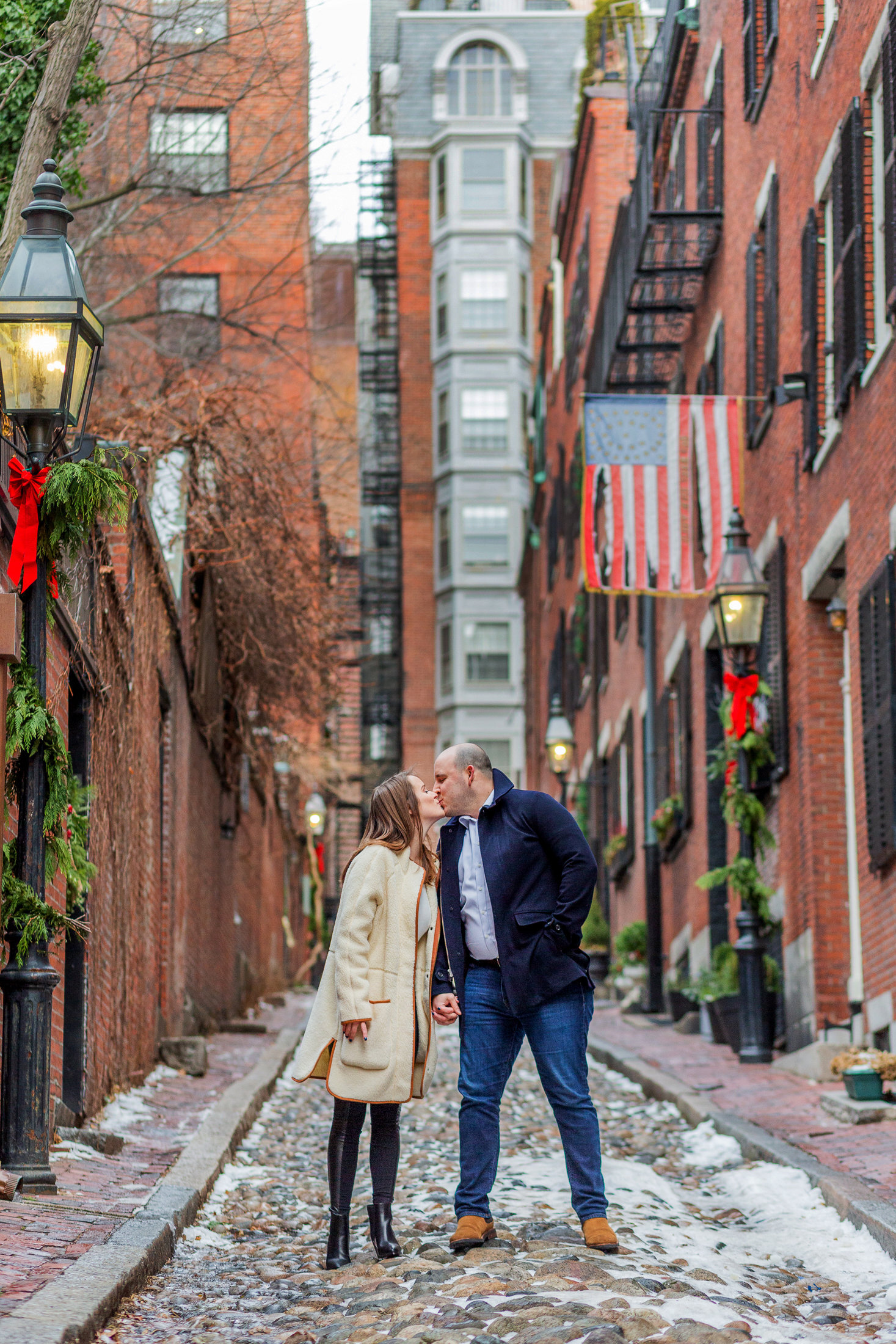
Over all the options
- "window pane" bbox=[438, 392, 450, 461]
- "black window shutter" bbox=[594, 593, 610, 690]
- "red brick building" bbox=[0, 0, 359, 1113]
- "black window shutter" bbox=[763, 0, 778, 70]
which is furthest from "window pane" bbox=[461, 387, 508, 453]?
"black window shutter" bbox=[763, 0, 778, 70]

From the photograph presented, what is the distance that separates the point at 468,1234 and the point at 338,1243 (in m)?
0.48

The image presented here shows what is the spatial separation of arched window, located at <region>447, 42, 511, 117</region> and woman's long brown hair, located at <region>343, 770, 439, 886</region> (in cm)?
4808

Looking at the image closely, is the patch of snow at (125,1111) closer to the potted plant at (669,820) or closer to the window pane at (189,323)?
the window pane at (189,323)

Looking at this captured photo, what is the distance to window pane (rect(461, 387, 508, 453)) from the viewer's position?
4956 cm

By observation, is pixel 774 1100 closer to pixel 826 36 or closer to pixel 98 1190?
pixel 98 1190

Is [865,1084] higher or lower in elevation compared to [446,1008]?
lower

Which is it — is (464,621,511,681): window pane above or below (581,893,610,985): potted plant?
above

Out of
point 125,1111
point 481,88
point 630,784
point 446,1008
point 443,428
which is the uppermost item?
point 481,88

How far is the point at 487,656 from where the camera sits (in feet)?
159

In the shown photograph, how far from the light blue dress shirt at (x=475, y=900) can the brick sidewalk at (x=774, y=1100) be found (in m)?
2.04

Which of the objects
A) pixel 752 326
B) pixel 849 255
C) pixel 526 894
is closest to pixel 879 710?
pixel 849 255

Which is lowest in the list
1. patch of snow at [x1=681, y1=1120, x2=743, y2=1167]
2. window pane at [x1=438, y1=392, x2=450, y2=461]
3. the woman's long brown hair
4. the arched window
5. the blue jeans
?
patch of snow at [x1=681, y1=1120, x2=743, y2=1167]

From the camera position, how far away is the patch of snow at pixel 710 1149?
8.94 meters

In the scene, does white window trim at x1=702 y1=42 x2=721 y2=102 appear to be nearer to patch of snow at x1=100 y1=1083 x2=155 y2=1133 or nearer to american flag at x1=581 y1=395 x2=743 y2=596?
american flag at x1=581 y1=395 x2=743 y2=596
